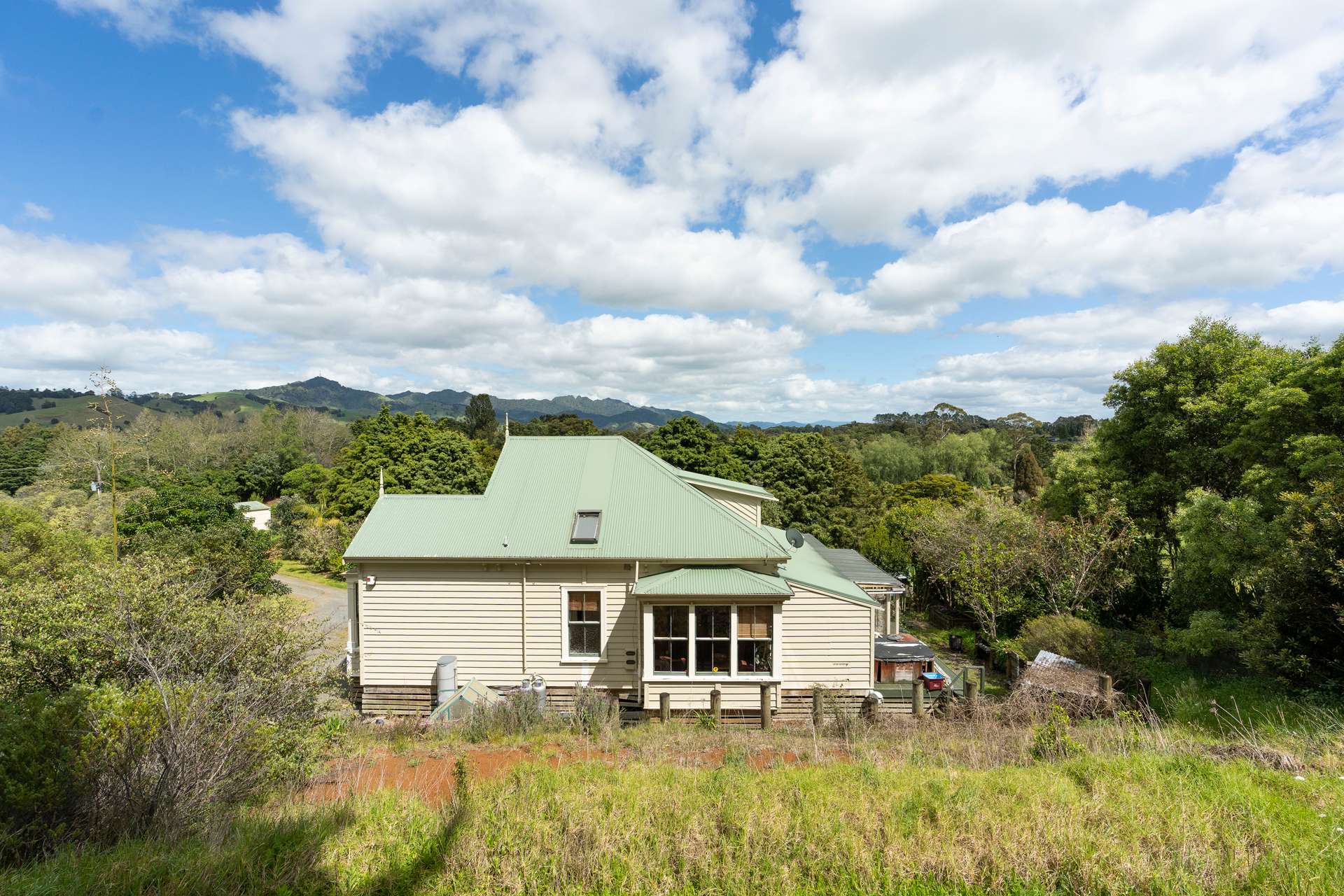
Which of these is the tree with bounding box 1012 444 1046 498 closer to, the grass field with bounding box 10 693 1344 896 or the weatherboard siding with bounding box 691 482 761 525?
the weatherboard siding with bounding box 691 482 761 525

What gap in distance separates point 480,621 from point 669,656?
415 centimetres

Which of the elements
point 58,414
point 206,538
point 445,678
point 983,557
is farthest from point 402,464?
point 58,414

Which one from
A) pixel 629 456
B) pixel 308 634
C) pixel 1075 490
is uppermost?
pixel 629 456

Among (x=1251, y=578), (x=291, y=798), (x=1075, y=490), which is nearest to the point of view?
(x=291, y=798)

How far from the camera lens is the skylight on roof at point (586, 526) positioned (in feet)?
40.6

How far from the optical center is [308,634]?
27.4 feet

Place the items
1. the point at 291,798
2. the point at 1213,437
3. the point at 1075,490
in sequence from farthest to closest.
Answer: the point at 1075,490 → the point at 1213,437 → the point at 291,798

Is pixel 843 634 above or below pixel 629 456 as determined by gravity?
below

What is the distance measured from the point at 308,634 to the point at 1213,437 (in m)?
22.5

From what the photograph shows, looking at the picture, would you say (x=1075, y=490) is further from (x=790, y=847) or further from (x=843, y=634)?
(x=790, y=847)

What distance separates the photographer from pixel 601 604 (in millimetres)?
12359

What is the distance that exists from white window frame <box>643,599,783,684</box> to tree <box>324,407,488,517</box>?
977 inches

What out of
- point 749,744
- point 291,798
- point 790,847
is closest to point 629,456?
point 749,744

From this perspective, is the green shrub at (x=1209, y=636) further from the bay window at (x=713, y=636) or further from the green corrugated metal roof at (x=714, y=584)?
the bay window at (x=713, y=636)
